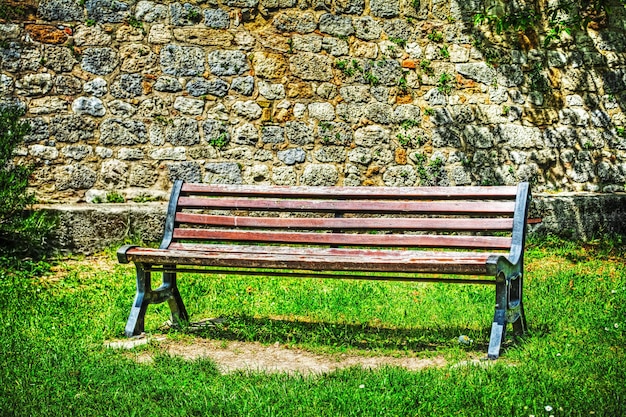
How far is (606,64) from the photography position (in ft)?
25.6

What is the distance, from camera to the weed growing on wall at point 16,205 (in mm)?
6094

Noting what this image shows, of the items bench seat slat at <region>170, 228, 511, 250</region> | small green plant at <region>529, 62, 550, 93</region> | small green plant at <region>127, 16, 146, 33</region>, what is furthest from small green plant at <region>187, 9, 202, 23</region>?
small green plant at <region>529, 62, 550, 93</region>

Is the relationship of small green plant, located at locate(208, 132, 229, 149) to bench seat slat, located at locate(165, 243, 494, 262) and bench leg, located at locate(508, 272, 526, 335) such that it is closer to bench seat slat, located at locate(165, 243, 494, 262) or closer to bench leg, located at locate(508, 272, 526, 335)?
bench seat slat, located at locate(165, 243, 494, 262)

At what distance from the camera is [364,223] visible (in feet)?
15.0

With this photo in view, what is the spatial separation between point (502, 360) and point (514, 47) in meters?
4.60

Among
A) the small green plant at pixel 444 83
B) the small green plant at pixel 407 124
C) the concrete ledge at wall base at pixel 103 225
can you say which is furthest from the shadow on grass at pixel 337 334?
the small green plant at pixel 444 83

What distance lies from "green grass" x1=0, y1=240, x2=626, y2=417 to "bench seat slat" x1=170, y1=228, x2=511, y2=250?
521 mm

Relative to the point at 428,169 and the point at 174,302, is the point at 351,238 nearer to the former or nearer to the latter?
the point at 174,302

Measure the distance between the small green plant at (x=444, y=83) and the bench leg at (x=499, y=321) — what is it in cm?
377

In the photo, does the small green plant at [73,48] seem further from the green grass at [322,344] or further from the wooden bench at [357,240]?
the wooden bench at [357,240]

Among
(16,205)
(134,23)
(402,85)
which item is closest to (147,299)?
(16,205)

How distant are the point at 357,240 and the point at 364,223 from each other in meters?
A: 0.11

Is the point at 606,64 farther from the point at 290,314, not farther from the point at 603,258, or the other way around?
the point at 290,314

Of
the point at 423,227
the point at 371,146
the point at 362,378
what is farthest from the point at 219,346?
the point at 371,146
